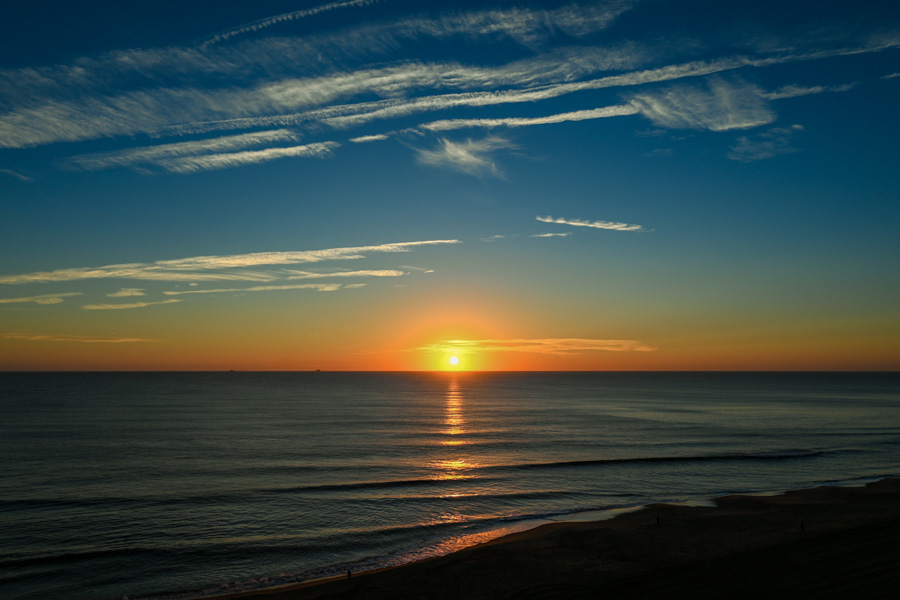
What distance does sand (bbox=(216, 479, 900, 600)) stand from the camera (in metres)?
16.4

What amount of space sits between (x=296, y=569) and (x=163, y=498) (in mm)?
15713

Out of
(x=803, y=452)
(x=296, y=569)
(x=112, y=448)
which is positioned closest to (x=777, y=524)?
(x=296, y=569)

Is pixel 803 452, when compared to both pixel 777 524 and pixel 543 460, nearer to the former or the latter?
pixel 543 460

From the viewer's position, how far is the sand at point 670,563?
1642cm

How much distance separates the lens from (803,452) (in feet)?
163

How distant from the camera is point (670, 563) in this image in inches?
759

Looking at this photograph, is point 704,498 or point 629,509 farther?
point 704,498

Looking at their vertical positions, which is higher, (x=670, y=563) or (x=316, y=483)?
(x=670, y=563)

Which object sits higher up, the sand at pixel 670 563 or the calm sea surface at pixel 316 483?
the sand at pixel 670 563

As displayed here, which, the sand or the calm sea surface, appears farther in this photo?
the calm sea surface

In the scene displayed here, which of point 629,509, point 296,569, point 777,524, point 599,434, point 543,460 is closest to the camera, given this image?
point 296,569

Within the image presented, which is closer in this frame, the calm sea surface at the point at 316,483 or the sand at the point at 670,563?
the sand at the point at 670,563

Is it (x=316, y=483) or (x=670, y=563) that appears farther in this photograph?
(x=316, y=483)

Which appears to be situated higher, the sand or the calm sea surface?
the sand
